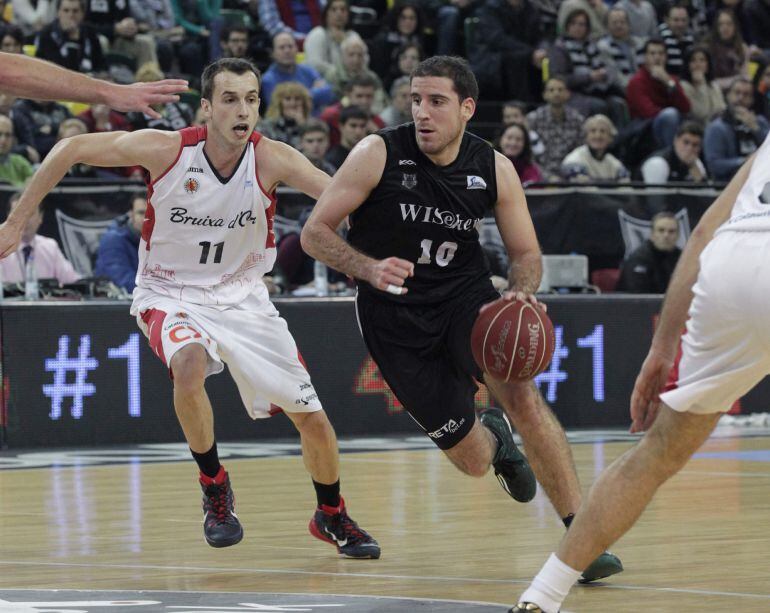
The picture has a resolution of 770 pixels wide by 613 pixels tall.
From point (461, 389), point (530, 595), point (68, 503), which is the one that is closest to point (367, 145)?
point (461, 389)

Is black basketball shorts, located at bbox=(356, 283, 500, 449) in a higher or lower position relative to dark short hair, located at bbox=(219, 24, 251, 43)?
lower

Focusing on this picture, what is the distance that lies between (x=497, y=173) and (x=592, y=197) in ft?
25.3

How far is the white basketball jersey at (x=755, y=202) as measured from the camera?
4.57 m

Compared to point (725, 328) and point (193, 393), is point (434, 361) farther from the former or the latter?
point (725, 328)

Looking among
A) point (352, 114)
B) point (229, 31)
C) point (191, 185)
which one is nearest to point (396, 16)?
point (229, 31)

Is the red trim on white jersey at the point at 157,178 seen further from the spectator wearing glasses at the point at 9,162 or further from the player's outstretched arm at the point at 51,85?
the spectator wearing glasses at the point at 9,162

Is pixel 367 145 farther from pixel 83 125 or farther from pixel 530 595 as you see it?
pixel 83 125

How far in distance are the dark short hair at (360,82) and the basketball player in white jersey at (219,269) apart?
28.8 ft

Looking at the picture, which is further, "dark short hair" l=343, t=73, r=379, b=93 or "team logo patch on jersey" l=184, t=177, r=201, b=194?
"dark short hair" l=343, t=73, r=379, b=93

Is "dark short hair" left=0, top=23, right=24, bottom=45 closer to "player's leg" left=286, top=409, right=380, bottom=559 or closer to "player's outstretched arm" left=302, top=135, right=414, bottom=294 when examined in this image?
"player's leg" left=286, top=409, right=380, bottom=559

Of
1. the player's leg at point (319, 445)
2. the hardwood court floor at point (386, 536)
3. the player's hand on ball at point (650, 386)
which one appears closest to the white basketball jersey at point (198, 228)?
the player's leg at point (319, 445)

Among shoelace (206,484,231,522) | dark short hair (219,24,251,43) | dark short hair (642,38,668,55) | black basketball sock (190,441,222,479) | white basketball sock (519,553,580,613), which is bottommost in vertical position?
shoelace (206,484,231,522)

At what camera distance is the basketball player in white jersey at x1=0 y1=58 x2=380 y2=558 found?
7129 mm

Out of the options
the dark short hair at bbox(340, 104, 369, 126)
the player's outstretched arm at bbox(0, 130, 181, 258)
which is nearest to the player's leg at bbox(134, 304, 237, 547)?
the player's outstretched arm at bbox(0, 130, 181, 258)
